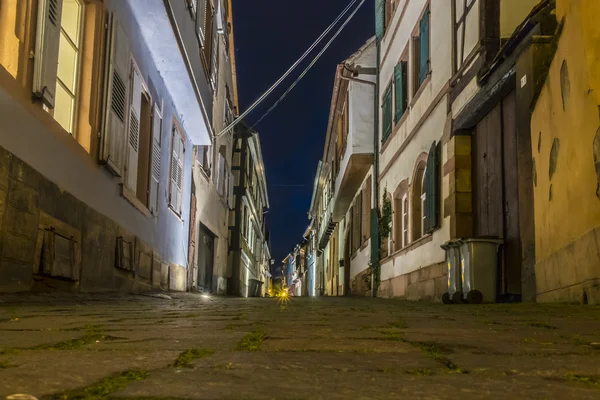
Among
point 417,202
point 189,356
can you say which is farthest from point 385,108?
point 189,356

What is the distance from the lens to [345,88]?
796 inches

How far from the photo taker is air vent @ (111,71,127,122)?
822cm

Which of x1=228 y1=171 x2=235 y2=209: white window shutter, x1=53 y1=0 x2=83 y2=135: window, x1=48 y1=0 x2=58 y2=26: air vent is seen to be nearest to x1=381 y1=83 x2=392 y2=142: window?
x1=53 y1=0 x2=83 y2=135: window

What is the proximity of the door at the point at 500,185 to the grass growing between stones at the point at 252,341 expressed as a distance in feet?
16.9

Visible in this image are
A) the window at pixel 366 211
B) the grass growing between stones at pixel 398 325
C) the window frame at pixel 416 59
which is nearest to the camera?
the grass growing between stones at pixel 398 325

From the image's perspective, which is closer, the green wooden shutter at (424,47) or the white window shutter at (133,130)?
the white window shutter at (133,130)

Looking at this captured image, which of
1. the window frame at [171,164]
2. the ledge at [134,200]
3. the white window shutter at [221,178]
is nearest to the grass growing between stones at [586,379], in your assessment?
the ledge at [134,200]

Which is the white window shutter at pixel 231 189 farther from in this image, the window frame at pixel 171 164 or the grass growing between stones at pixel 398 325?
the grass growing between stones at pixel 398 325

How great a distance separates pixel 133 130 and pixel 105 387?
319 inches

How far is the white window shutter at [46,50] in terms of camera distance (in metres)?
5.79

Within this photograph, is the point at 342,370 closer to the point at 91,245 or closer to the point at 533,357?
the point at 533,357

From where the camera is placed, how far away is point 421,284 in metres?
10.9

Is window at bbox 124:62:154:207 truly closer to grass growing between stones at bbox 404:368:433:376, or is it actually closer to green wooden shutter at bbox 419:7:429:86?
green wooden shutter at bbox 419:7:429:86

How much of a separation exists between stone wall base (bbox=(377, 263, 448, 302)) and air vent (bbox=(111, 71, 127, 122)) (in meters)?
4.96
